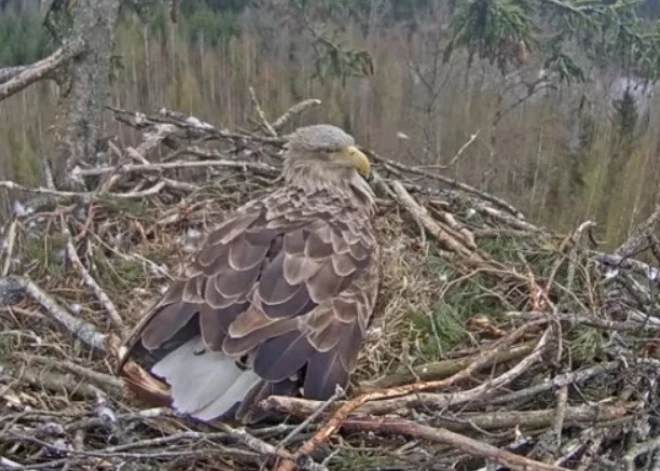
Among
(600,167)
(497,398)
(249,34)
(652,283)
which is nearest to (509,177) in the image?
(600,167)

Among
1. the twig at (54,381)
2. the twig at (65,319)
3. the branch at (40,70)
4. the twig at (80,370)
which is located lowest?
the twig at (54,381)

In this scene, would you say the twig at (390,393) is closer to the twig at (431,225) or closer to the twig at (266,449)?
the twig at (266,449)

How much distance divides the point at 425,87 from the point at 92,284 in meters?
2.37

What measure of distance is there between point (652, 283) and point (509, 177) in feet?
6.70

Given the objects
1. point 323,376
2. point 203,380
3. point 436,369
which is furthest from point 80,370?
point 436,369

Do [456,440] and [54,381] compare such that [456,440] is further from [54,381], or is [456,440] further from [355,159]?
[355,159]

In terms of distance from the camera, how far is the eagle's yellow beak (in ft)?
9.97

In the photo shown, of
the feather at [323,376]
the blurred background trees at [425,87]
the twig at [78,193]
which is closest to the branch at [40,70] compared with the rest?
the twig at [78,193]

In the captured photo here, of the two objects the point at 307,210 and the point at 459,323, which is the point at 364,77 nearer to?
the point at 307,210

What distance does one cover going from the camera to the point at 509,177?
4.70 meters

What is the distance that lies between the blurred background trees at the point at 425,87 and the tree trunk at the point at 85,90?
1.09m

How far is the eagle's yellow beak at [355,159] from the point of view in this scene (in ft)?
9.97

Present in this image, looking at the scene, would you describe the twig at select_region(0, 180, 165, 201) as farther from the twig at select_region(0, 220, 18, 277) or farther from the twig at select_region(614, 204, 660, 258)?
the twig at select_region(614, 204, 660, 258)

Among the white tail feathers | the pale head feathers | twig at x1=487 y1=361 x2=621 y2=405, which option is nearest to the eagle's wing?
the white tail feathers
